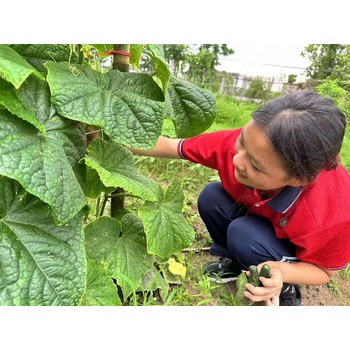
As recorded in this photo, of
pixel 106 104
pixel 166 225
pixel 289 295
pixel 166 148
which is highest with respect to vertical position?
pixel 106 104

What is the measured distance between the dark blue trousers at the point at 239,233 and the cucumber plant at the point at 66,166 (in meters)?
0.43

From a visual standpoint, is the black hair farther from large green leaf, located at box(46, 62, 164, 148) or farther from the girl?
large green leaf, located at box(46, 62, 164, 148)

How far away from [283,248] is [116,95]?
2.85 feet

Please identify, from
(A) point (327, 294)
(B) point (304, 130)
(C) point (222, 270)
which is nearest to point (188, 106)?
(B) point (304, 130)

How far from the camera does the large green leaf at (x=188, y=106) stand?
119 centimetres

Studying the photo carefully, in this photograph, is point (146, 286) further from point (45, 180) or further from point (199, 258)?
point (45, 180)

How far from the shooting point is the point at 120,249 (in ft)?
3.82

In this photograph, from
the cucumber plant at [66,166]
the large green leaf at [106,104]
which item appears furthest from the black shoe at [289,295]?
the large green leaf at [106,104]

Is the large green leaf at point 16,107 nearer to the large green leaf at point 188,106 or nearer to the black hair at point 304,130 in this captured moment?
the large green leaf at point 188,106

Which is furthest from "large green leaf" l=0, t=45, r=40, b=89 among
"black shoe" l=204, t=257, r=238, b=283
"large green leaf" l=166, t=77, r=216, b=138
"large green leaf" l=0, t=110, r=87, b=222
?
"black shoe" l=204, t=257, r=238, b=283

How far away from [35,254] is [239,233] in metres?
0.87

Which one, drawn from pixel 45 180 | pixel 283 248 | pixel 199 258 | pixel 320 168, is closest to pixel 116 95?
pixel 45 180

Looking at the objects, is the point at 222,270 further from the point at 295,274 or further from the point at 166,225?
the point at 166,225

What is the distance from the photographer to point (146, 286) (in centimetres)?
134
